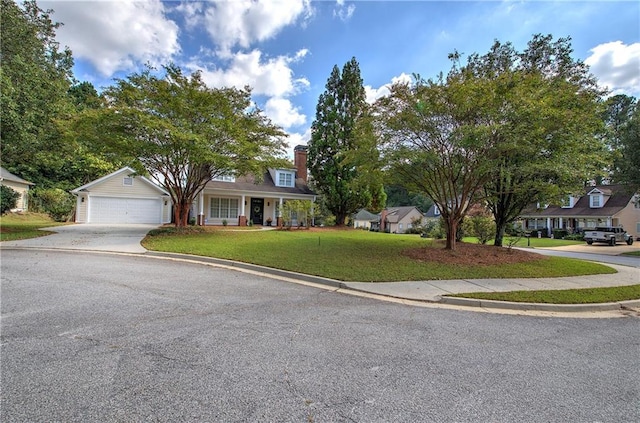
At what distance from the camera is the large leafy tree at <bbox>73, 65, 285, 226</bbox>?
12.8 metres

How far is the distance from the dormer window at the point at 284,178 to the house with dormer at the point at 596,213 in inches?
913

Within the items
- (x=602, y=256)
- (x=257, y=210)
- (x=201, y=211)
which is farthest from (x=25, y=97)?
(x=602, y=256)

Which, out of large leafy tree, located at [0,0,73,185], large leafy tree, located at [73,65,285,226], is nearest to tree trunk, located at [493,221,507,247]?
large leafy tree, located at [73,65,285,226]

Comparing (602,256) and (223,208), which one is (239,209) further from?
(602,256)

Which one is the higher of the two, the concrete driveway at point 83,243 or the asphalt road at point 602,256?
the concrete driveway at point 83,243

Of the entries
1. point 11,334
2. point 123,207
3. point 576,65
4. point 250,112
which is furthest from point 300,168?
point 11,334

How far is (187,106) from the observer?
1362 cm

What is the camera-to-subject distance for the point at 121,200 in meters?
22.5

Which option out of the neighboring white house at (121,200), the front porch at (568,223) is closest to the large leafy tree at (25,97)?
the neighboring white house at (121,200)

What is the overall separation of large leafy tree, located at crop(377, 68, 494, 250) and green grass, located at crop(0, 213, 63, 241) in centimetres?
1532

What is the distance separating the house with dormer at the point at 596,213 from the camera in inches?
1250

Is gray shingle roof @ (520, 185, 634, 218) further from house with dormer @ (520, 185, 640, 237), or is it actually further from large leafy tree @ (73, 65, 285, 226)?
large leafy tree @ (73, 65, 285, 226)

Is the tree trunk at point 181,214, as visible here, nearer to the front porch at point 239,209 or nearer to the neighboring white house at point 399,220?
the front porch at point 239,209

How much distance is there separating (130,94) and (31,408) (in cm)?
1377
